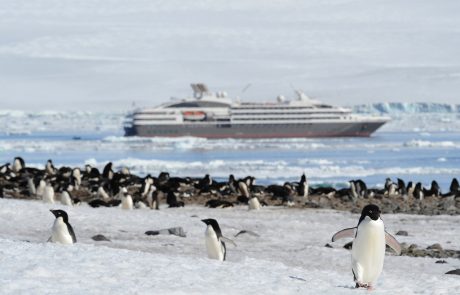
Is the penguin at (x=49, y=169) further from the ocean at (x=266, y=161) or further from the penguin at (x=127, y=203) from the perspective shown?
the penguin at (x=127, y=203)

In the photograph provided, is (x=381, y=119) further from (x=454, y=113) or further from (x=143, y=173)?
(x=143, y=173)

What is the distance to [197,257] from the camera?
30.9ft

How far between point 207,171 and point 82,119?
107m

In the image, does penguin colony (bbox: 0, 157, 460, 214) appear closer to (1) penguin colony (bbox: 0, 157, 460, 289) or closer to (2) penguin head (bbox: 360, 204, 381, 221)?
(1) penguin colony (bbox: 0, 157, 460, 289)

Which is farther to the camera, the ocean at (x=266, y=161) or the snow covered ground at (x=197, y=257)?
the ocean at (x=266, y=161)

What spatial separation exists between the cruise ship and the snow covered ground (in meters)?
79.6

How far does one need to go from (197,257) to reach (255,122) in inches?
3551

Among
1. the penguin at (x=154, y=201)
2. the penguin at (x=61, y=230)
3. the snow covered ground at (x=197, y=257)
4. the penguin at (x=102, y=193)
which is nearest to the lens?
the snow covered ground at (x=197, y=257)

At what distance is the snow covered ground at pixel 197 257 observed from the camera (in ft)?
21.5

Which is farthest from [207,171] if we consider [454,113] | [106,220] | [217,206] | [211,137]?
[454,113]

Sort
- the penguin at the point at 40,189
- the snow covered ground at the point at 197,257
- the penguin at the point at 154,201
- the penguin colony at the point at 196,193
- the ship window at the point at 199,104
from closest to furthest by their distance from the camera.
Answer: the snow covered ground at the point at 197,257, the penguin at the point at 154,201, the penguin colony at the point at 196,193, the penguin at the point at 40,189, the ship window at the point at 199,104

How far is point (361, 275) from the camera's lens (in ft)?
23.9

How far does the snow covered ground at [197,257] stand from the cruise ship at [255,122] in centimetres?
7959

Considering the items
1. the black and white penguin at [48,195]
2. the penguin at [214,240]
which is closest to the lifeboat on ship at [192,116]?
the black and white penguin at [48,195]
